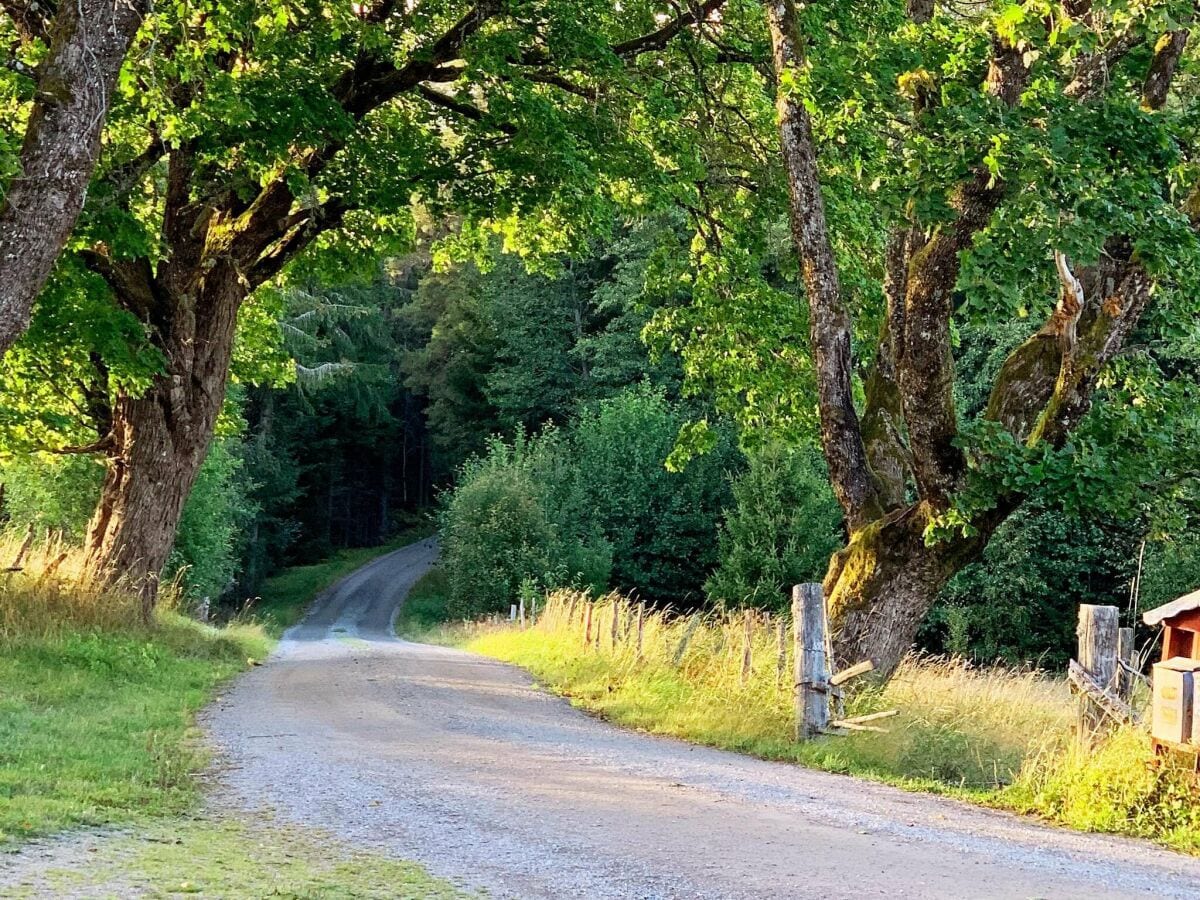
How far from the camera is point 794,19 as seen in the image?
478 inches

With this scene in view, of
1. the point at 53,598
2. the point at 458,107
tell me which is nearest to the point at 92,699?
the point at 53,598

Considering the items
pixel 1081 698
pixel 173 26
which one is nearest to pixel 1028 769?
pixel 1081 698

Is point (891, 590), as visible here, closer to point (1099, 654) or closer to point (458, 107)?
point (1099, 654)

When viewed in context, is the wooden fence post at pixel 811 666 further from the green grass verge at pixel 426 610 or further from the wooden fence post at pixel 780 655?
the green grass verge at pixel 426 610

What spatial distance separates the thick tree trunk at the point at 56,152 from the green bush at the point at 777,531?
96.3ft

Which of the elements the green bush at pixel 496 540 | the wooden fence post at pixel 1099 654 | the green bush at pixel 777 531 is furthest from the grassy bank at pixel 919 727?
the green bush at pixel 496 540

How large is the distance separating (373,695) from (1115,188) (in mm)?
9579

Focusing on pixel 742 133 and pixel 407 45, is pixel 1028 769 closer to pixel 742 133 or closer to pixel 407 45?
pixel 742 133

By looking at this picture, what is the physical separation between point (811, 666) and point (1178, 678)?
3498mm

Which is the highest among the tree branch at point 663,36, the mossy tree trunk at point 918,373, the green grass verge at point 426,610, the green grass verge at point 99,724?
the tree branch at point 663,36

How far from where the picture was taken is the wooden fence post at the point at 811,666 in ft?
33.4

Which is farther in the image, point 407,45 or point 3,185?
point 407,45

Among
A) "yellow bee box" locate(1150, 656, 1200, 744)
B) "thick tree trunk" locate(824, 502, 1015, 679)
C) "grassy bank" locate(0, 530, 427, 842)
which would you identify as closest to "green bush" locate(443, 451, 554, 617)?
"grassy bank" locate(0, 530, 427, 842)

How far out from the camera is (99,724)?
9125 millimetres
